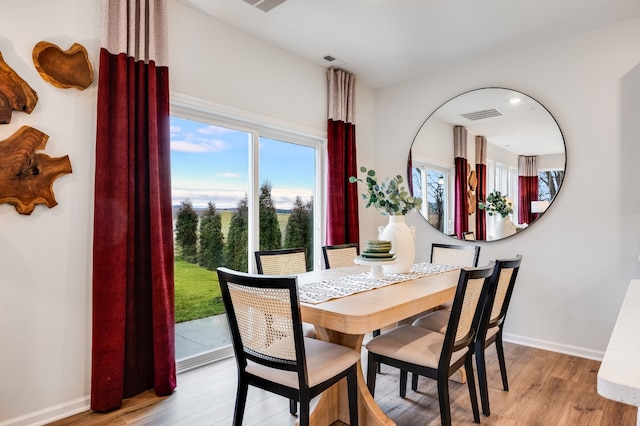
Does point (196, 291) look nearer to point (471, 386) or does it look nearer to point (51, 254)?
point (51, 254)

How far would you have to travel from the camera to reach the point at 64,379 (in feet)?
7.31

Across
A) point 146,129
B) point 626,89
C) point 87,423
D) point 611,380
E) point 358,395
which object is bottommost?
point 87,423

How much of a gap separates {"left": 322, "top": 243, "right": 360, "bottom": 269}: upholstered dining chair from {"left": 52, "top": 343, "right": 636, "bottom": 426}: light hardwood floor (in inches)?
36.4

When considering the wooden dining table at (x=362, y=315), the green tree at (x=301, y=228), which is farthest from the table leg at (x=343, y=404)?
the green tree at (x=301, y=228)

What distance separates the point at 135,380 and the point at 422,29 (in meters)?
3.39

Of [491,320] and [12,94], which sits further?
[491,320]

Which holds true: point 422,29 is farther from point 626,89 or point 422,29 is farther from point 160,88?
point 160,88

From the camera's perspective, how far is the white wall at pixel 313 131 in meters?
2.11

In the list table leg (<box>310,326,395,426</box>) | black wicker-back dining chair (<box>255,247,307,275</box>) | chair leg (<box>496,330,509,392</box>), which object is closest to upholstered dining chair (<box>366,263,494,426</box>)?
table leg (<box>310,326,395,426</box>)

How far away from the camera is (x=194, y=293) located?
3055 mm

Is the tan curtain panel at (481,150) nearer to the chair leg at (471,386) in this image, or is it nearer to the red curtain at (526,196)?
the red curtain at (526,196)

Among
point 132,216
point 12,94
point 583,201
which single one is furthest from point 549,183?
point 12,94

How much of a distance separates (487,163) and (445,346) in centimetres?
253

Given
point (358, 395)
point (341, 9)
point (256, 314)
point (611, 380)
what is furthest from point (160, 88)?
point (611, 380)
